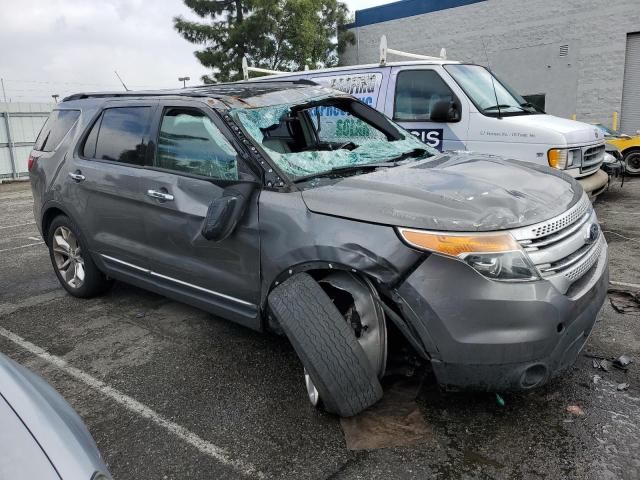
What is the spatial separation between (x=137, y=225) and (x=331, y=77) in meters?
4.40

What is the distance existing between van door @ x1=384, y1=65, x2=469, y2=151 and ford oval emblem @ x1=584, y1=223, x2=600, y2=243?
11.1 ft

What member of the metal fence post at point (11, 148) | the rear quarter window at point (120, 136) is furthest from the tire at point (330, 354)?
the metal fence post at point (11, 148)

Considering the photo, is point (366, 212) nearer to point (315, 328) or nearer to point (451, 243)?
point (451, 243)

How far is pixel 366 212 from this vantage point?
8.73 feet

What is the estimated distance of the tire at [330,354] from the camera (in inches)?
102

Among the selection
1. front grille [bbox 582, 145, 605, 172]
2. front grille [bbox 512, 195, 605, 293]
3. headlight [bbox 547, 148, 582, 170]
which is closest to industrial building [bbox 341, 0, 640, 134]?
front grille [bbox 582, 145, 605, 172]

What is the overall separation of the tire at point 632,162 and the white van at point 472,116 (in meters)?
5.69

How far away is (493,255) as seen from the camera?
242 centimetres

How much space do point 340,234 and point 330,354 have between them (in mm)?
601

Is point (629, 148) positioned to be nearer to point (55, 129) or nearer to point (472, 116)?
point (472, 116)

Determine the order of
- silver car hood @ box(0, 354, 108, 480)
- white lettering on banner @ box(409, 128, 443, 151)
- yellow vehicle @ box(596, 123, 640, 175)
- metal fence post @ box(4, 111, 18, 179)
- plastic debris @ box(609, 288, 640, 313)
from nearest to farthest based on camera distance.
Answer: silver car hood @ box(0, 354, 108, 480), plastic debris @ box(609, 288, 640, 313), white lettering on banner @ box(409, 128, 443, 151), yellow vehicle @ box(596, 123, 640, 175), metal fence post @ box(4, 111, 18, 179)

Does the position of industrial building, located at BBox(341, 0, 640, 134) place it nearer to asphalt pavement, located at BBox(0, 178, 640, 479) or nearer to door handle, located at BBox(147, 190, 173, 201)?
asphalt pavement, located at BBox(0, 178, 640, 479)

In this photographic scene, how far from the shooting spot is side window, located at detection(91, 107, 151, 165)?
3947 mm

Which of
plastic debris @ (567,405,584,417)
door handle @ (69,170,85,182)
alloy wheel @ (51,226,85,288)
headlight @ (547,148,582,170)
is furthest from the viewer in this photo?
headlight @ (547,148,582,170)
